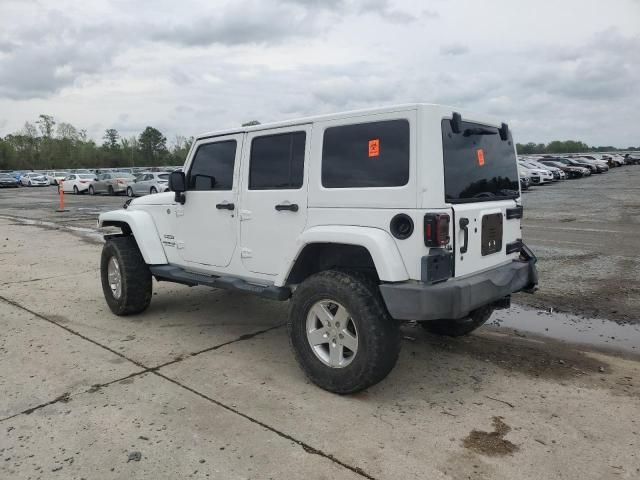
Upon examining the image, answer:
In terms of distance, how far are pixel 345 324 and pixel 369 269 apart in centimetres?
47

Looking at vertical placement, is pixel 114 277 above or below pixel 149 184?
below

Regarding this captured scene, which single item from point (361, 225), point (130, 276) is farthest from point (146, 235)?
point (361, 225)

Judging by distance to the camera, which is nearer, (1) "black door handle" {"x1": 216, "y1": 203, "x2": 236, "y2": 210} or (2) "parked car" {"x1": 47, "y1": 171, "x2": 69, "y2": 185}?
(1) "black door handle" {"x1": 216, "y1": 203, "x2": 236, "y2": 210}

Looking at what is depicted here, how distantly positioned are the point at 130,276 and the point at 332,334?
9.28 ft

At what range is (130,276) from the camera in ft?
18.6

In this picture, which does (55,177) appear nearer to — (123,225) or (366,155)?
(123,225)

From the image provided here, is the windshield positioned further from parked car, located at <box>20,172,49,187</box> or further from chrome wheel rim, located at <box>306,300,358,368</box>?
parked car, located at <box>20,172,49,187</box>

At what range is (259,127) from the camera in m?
4.57

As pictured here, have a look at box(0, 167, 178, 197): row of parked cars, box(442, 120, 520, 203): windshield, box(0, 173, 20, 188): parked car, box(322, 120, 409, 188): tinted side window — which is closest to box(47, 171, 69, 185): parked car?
box(0, 173, 20, 188): parked car

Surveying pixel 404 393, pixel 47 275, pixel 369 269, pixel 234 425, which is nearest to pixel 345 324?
pixel 369 269

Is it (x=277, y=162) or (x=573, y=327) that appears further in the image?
(x=573, y=327)

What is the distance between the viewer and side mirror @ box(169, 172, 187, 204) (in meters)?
5.07

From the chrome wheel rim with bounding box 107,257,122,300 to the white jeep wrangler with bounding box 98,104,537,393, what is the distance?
3.95ft

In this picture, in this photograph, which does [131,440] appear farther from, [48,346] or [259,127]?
[259,127]
